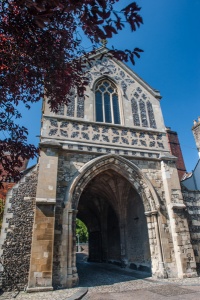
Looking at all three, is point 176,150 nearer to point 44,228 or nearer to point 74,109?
point 74,109

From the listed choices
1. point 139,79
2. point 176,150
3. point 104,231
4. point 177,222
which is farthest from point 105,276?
point 176,150

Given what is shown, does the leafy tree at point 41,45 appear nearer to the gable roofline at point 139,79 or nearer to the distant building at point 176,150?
the gable roofline at point 139,79

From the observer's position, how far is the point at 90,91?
1197 centimetres

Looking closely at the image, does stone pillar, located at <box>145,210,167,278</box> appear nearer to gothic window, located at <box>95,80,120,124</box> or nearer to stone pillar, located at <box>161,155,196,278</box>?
stone pillar, located at <box>161,155,196,278</box>

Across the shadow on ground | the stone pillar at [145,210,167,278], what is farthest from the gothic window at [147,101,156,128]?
the shadow on ground

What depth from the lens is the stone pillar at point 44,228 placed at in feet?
23.1

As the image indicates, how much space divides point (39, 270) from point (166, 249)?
5212 mm

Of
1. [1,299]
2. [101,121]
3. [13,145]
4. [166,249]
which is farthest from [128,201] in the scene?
[13,145]

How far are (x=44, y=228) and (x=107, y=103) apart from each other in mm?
7643

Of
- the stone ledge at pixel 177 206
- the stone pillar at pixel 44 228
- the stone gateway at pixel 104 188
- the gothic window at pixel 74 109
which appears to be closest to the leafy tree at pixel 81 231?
the stone gateway at pixel 104 188

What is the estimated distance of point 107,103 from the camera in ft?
40.5

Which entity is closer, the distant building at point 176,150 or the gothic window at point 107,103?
the gothic window at point 107,103

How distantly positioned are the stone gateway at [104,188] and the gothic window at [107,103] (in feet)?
0.19

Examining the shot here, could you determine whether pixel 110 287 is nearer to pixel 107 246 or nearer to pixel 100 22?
pixel 100 22
